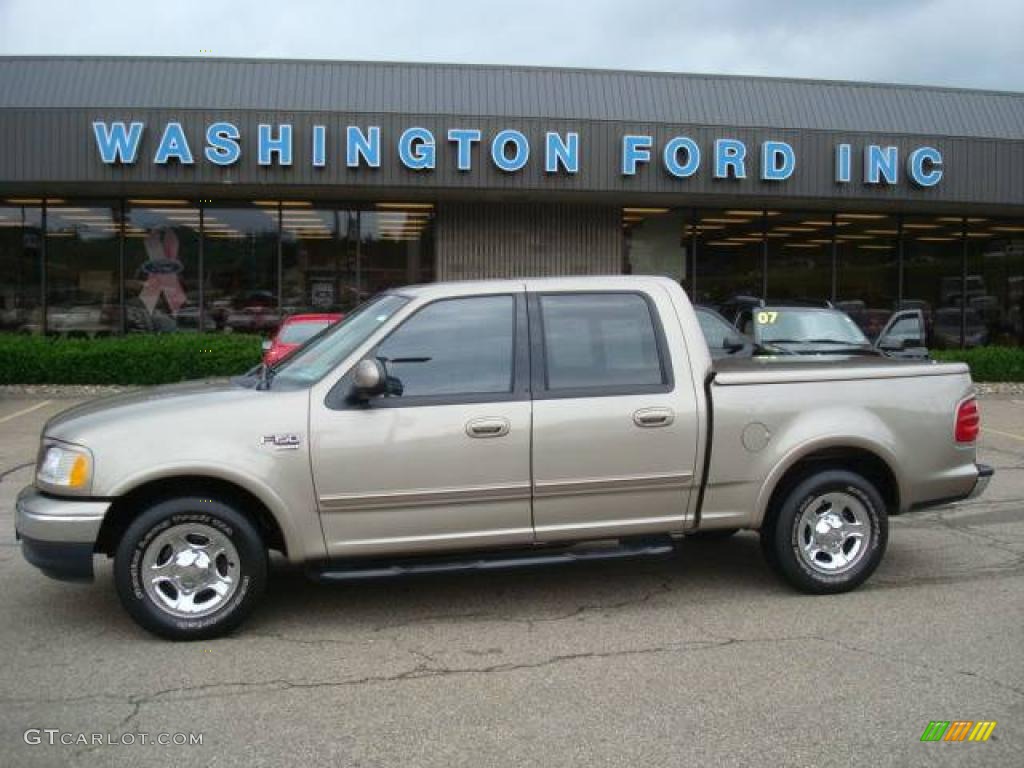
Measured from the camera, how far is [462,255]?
1933 centimetres

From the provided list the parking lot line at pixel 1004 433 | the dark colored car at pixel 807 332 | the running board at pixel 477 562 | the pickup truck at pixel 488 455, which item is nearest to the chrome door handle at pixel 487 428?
the pickup truck at pixel 488 455

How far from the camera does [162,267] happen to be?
62.3 ft

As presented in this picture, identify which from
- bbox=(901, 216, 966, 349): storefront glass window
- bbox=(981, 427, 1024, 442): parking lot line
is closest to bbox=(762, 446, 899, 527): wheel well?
bbox=(981, 427, 1024, 442): parking lot line

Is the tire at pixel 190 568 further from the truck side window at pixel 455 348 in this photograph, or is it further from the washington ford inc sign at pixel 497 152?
the washington ford inc sign at pixel 497 152

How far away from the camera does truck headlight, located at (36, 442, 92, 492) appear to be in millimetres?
4945

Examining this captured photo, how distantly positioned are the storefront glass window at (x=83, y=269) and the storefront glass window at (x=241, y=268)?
1704 mm

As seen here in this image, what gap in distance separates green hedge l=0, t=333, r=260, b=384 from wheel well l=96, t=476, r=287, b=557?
1147cm

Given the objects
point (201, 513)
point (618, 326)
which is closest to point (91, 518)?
point (201, 513)

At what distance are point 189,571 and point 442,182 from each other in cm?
1270

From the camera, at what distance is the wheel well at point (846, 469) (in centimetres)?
588

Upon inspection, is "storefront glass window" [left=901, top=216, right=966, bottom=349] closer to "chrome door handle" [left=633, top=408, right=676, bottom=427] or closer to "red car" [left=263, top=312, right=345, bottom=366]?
"red car" [left=263, top=312, right=345, bottom=366]

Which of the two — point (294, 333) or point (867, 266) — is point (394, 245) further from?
point (867, 266)

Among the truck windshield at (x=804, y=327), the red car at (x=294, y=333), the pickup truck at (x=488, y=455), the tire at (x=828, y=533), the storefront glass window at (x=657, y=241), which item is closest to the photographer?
the pickup truck at (x=488, y=455)
